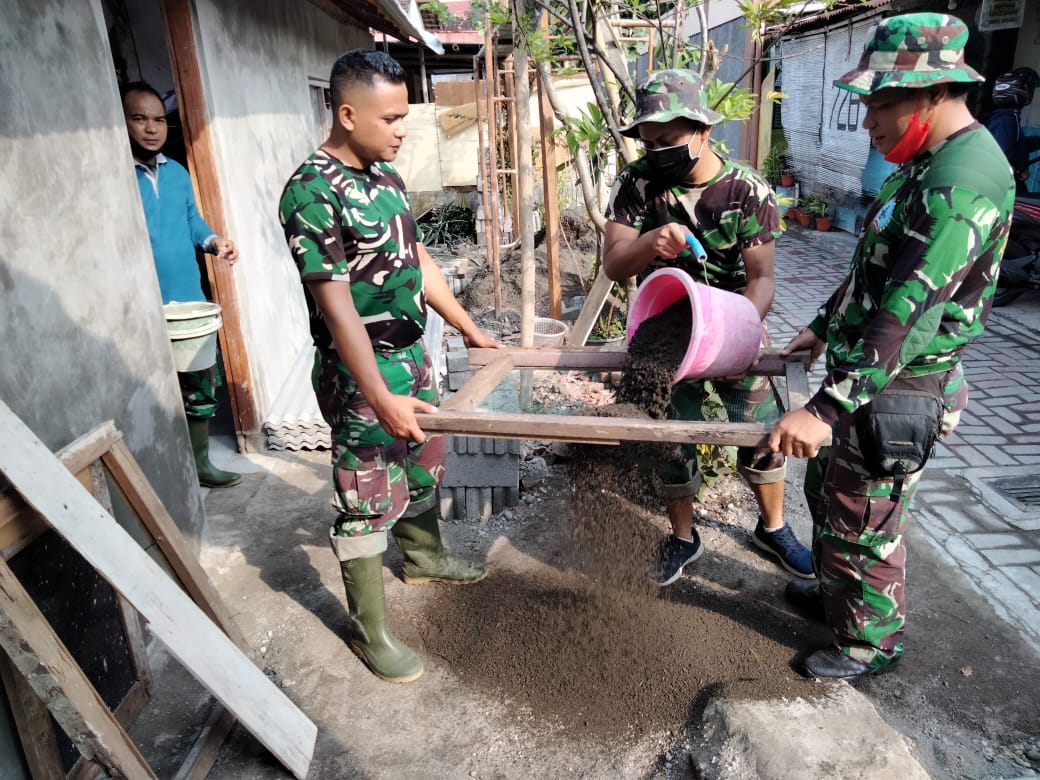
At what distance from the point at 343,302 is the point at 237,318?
90.6 inches

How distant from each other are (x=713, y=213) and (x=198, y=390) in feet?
8.72

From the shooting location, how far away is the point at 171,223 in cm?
372

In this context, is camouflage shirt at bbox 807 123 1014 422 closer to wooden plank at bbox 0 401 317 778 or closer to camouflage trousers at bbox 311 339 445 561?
camouflage trousers at bbox 311 339 445 561

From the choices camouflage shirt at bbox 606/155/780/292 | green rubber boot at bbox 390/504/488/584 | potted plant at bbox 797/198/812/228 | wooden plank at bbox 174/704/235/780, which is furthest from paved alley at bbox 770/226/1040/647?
potted plant at bbox 797/198/812/228

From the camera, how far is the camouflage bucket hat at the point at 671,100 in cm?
251

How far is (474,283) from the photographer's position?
8.62 m

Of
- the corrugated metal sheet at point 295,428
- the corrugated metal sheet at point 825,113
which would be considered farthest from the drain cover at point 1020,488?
the corrugated metal sheet at point 825,113

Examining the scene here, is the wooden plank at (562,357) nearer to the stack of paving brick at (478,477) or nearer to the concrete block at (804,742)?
the stack of paving brick at (478,477)

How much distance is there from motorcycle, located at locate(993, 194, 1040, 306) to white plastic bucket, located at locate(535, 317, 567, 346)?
14.1ft

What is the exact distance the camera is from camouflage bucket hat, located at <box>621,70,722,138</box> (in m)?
2.51

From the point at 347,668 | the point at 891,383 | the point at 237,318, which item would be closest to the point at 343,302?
the point at 347,668

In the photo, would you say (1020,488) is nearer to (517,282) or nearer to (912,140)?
(912,140)

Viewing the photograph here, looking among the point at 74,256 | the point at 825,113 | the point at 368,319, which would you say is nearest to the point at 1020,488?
the point at 368,319

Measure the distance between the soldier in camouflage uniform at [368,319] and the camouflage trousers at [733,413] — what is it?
852 mm
